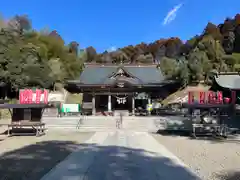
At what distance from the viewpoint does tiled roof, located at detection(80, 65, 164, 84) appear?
107 feet

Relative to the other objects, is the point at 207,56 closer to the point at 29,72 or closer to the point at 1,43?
the point at 29,72

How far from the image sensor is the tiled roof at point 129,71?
32.5 m

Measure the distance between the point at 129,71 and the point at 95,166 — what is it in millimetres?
27642

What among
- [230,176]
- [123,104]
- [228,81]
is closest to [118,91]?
[123,104]

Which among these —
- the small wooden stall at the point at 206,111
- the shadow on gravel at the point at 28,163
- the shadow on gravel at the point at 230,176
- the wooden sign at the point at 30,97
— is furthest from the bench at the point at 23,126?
the shadow on gravel at the point at 230,176

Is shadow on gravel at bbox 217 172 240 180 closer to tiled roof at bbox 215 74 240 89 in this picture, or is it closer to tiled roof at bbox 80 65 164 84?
tiled roof at bbox 215 74 240 89

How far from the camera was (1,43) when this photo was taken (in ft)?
104

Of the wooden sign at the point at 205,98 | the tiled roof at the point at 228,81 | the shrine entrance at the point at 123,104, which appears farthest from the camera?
the shrine entrance at the point at 123,104

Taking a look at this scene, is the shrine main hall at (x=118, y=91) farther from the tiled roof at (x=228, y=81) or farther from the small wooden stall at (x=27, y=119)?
the small wooden stall at (x=27, y=119)

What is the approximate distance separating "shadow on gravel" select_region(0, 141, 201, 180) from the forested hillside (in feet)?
82.5

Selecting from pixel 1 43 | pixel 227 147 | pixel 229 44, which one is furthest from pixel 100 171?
pixel 229 44

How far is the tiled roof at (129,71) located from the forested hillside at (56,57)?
3.63 metres

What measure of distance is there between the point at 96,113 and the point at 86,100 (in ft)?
8.48

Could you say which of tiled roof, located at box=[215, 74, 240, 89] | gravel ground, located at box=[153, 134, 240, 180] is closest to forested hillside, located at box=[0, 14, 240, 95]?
tiled roof, located at box=[215, 74, 240, 89]
